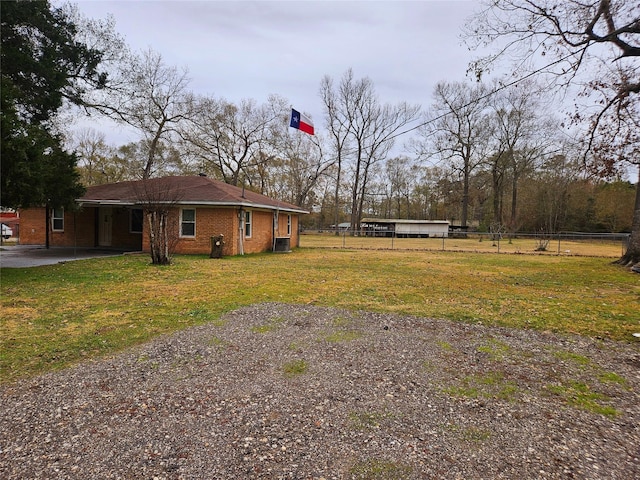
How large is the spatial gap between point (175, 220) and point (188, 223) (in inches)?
20.8

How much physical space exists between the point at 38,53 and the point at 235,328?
9798mm

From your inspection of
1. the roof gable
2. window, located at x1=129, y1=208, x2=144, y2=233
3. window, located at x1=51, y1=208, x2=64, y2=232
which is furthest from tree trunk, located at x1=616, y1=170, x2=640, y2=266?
window, located at x1=51, y1=208, x2=64, y2=232

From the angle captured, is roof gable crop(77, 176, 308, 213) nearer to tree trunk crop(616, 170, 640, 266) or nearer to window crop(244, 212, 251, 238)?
window crop(244, 212, 251, 238)

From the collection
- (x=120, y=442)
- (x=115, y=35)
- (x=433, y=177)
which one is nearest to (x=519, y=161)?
(x=433, y=177)

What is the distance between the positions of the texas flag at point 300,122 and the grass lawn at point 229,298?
5586mm

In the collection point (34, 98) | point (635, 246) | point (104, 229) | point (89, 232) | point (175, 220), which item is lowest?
point (635, 246)

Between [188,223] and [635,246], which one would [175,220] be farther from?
[635,246]

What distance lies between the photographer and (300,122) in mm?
13586

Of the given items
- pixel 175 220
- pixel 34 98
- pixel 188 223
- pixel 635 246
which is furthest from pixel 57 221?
pixel 635 246

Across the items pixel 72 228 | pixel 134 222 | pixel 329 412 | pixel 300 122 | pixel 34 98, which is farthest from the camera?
pixel 72 228

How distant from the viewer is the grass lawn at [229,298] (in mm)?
4469

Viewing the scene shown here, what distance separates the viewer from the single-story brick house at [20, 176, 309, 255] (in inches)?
565

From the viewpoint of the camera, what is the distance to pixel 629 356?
4184mm

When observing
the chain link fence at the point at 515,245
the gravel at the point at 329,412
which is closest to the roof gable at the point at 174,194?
the gravel at the point at 329,412
